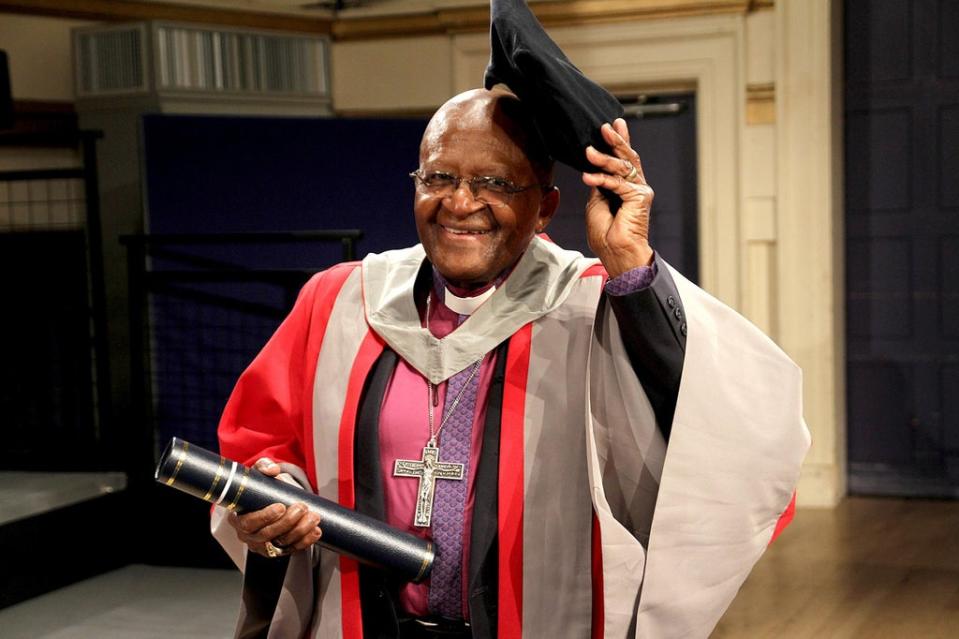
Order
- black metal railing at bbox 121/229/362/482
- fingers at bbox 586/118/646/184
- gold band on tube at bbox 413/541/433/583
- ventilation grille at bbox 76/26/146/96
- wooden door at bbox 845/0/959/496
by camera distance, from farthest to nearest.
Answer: wooden door at bbox 845/0/959/496, ventilation grille at bbox 76/26/146/96, black metal railing at bbox 121/229/362/482, gold band on tube at bbox 413/541/433/583, fingers at bbox 586/118/646/184

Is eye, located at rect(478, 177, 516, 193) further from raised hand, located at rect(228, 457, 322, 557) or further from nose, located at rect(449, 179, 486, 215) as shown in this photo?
raised hand, located at rect(228, 457, 322, 557)

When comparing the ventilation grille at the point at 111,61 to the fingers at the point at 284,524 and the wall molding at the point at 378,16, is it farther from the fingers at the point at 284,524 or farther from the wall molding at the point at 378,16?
the fingers at the point at 284,524

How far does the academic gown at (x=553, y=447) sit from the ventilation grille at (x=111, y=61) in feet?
13.0

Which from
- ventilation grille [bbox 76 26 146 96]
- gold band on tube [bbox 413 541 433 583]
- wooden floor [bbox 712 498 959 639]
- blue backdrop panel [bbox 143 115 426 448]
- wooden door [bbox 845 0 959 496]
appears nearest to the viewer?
gold band on tube [bbox 413 541 433 583]

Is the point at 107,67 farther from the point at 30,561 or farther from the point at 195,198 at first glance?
the point at 30,561

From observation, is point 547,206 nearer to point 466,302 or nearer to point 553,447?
point 466,302

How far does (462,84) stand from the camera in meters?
5.95

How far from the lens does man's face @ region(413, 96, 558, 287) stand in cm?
168

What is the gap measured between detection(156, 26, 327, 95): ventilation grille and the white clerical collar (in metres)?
4.10

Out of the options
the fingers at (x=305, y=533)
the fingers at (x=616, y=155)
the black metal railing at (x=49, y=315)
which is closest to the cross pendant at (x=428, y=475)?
the fingers at (x=305, y=533)

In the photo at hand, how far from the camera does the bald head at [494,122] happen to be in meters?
1.69

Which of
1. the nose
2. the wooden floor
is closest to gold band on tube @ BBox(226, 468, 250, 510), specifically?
the nose

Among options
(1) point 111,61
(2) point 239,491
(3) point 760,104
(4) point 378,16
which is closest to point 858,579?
(3) point 760,104

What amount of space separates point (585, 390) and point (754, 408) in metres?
0.24
